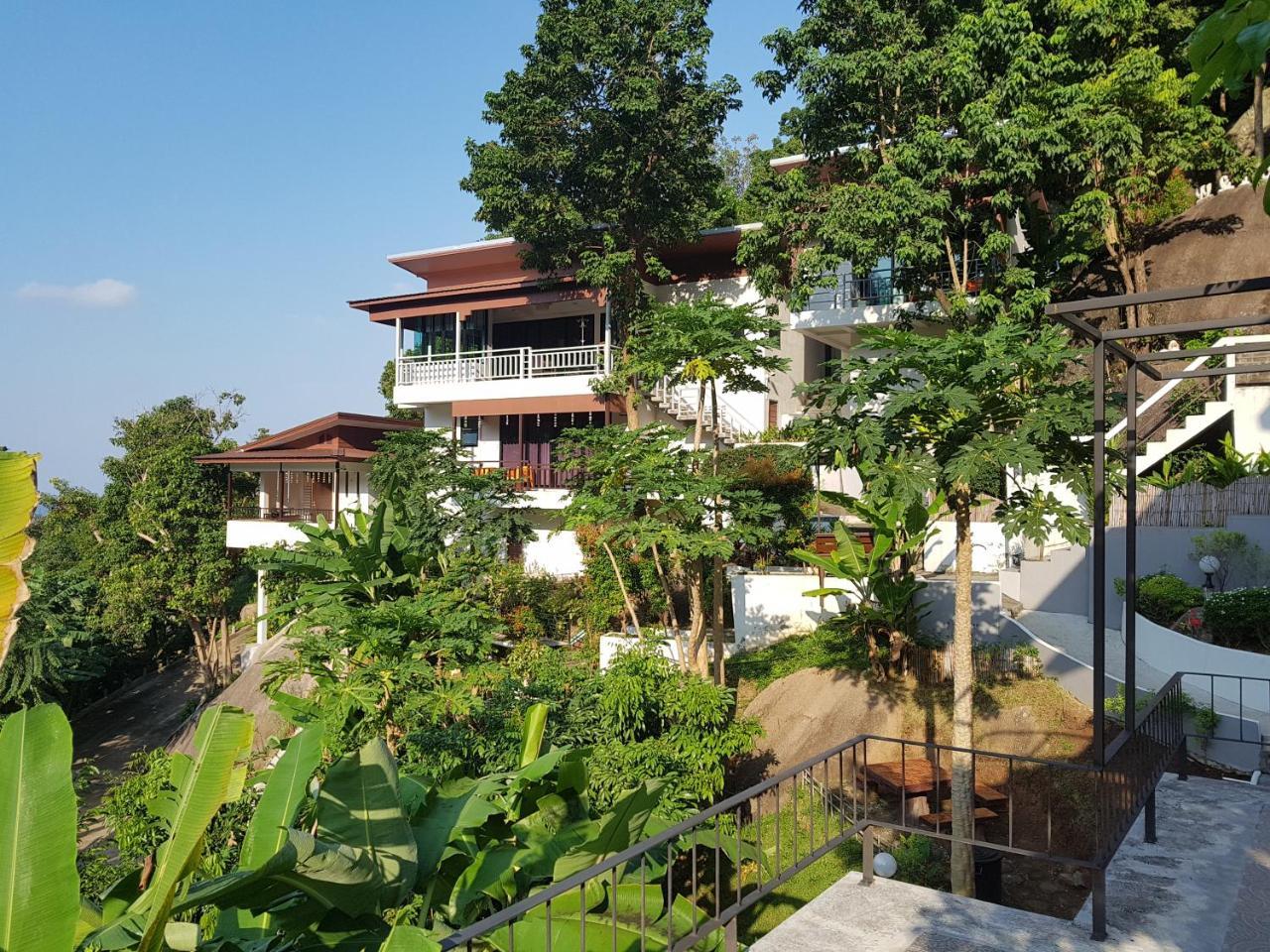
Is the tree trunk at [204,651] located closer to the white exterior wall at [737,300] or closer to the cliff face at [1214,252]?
the white exterior wall at [737,300]

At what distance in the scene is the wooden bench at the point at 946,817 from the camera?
9.09 metres

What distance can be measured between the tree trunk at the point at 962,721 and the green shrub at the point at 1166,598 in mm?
6577

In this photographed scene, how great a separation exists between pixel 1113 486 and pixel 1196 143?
47.8 ft

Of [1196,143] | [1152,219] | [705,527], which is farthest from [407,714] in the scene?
[1152,219]

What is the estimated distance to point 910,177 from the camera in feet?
52.9

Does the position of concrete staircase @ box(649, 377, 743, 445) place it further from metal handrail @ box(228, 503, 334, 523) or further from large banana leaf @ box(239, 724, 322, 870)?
large banana leaf @ box(239, 724, 322, 870)

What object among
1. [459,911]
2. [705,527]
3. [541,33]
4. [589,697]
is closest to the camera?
[459,911]

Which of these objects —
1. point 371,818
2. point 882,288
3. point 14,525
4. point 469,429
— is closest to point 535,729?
point 371,818

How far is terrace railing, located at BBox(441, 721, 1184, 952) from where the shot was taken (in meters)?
4.55

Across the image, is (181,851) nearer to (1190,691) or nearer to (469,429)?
(1190,691)

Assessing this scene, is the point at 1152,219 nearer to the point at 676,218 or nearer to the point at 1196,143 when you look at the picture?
the point at 1196,143

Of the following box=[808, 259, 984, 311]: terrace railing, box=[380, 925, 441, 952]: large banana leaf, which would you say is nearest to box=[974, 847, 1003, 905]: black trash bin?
box=[380, 925, 441, 952]: large banana leaf

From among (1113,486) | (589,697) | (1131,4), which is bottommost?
(589,697)

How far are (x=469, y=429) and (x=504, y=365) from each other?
2.51 metres
